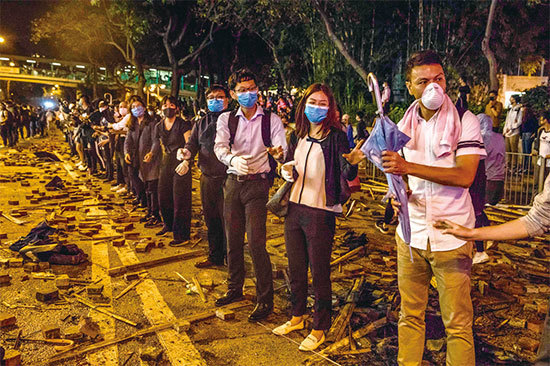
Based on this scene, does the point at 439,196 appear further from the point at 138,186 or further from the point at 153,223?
the point at 138,186

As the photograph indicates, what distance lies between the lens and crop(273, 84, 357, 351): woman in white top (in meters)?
4.42

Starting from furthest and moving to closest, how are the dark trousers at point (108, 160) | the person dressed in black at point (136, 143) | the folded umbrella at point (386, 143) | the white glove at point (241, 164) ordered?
the dark trousers at point (108, 160), the person dressed in black at point (136, 143), the white glove at point (241, 164), the folded umbrella at point (386, 143)

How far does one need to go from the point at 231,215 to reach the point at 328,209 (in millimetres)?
1325

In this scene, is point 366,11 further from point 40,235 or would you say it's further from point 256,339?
point 256,339

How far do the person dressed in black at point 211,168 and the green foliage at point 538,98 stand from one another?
62.8 ft

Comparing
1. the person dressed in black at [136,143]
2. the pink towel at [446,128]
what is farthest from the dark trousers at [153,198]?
the pink towel at [446,128]

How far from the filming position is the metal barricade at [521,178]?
1140cm

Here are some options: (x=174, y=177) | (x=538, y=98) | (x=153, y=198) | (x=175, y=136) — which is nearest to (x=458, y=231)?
(x=174, y=177)

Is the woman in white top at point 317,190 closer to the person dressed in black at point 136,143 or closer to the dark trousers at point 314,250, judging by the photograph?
the dark trousers at point 314,250

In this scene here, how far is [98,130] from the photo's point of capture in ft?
45.4

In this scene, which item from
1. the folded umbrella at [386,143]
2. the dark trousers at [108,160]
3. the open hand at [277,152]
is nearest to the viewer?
the folded umbrella at [386,143]

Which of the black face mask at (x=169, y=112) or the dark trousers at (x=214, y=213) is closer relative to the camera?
the dark trousers at (x=214, y=213)

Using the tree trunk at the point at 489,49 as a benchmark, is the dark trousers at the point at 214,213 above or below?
below

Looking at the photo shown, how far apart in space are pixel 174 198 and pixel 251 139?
2976 mm
